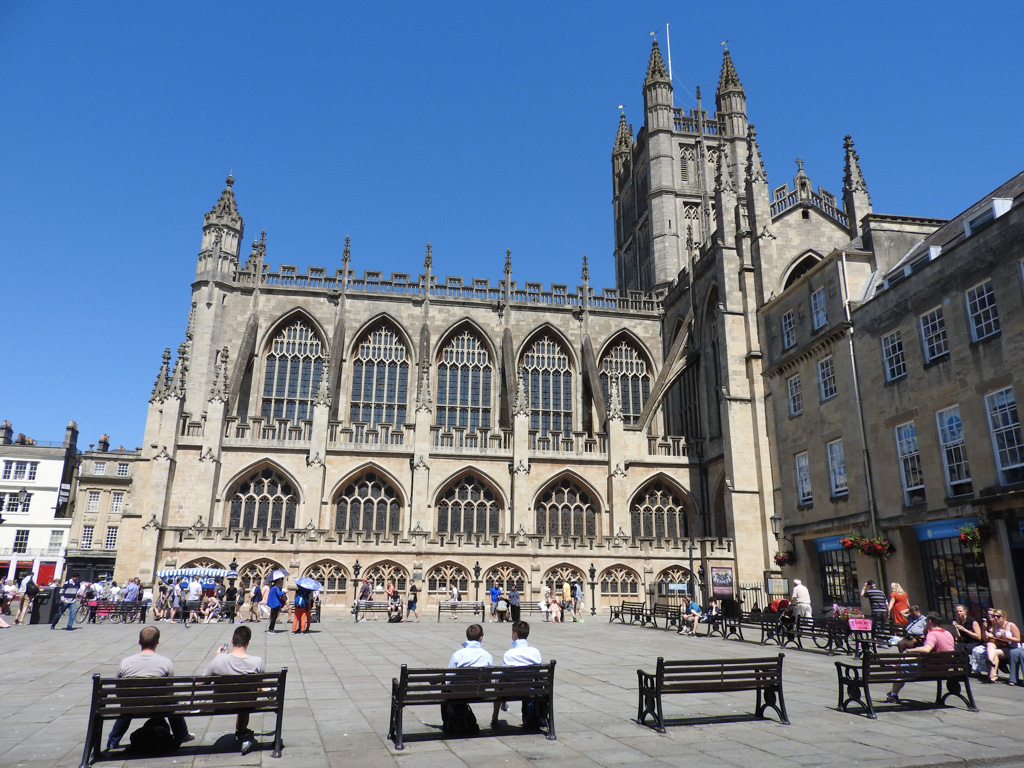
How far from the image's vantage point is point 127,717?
6574mm

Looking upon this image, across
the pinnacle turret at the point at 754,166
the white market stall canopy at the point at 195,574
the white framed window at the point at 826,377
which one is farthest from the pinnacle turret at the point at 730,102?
the white market stall canopy at the point at 195,574

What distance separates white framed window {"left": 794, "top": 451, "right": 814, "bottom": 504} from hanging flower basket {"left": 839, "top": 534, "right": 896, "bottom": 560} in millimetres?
3617

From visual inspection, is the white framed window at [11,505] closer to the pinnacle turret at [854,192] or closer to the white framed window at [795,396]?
the white framed window at [795,396]

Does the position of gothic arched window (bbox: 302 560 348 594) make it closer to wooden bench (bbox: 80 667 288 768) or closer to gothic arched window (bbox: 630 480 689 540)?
gothic arched window (bbox: 630 480 689 540)

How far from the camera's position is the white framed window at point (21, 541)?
5044 centimetres

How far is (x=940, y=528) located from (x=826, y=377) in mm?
6402

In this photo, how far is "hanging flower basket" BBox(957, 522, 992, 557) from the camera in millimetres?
16828

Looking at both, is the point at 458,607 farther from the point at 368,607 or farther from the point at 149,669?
the point at 149,669

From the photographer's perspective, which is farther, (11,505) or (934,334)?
(11,505)

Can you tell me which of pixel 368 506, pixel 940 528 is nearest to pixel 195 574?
pixel 368 506

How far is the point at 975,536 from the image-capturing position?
667 inches

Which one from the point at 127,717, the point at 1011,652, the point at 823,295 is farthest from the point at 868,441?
the point at 127,717

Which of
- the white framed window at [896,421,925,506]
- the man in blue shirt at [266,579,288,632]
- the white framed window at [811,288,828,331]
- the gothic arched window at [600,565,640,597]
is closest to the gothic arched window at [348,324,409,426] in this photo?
the gothic arched window at [600,565,640,597]

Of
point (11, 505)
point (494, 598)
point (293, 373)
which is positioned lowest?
point (494, 598)
